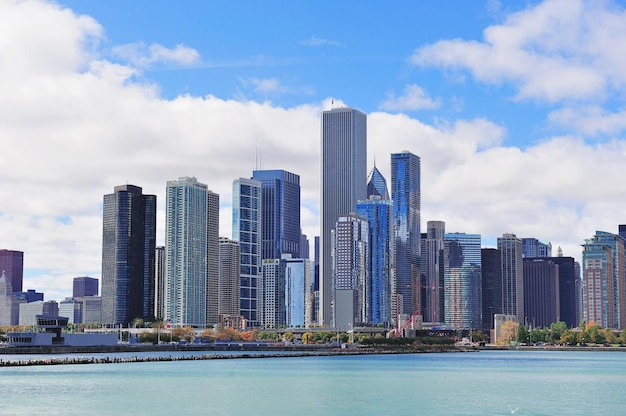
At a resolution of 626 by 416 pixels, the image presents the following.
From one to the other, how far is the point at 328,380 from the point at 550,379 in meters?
34.6

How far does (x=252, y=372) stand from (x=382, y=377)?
25.3 metres

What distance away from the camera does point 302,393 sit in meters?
118

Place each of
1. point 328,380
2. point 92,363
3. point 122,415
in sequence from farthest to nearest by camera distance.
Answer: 1. point 92,363
2. point 328,380
3. point 122,415

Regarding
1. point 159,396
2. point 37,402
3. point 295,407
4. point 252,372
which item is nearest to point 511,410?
point 295,407

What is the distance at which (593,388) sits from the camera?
13025cm

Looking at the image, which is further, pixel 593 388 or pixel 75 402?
pixel 593 388

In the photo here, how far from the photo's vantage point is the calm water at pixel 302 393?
96.0m

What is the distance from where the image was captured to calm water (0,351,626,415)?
96.0 meters

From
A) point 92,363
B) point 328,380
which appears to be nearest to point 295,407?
point 328,380

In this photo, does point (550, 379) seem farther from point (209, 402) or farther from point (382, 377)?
point (209, 402)

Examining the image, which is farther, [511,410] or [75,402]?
[75,402]

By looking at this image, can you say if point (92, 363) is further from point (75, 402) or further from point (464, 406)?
point (464, 406)

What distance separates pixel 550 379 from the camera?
151 m

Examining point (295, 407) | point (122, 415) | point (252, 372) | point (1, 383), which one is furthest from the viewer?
point (252, 372)
